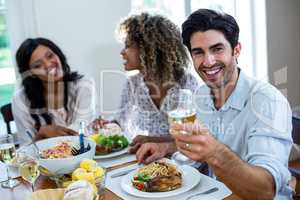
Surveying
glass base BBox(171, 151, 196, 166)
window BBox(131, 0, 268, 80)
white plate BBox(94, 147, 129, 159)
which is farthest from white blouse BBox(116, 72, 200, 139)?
window BBox(131, 0, 268, 80)

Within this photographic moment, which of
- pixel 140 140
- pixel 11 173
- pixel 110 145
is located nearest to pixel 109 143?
pixel 110 145

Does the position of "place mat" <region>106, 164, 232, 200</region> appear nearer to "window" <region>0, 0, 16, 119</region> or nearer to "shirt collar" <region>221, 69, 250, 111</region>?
"shirt collar" <region>221, 69, 250, 111</region>

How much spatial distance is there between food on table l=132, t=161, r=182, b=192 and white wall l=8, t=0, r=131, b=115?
4.44ft

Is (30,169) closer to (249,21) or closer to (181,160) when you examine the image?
(181,160)

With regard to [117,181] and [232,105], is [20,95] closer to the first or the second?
[117,181]

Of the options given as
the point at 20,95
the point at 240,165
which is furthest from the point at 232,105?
the point at 20,95

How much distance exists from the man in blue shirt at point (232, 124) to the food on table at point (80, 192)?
25 cm

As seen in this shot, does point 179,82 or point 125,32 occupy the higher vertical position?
point 125,32

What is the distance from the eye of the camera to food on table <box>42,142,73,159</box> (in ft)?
4.43

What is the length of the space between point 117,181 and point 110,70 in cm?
136

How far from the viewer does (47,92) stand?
2.25 meters

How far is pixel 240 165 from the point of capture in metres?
1.04

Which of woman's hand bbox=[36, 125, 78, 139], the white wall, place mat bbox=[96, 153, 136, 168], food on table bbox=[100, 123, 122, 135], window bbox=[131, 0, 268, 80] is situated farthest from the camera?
window bbox=[131, 0, 268, 80]

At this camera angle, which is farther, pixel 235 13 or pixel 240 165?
pixel 235 13
